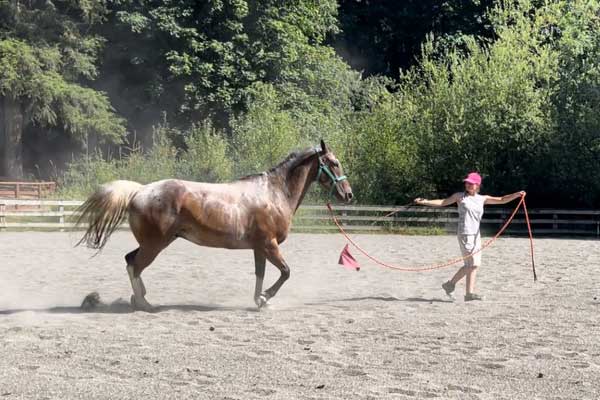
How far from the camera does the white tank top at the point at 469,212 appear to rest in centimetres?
1228

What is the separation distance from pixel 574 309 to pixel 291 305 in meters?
3.55

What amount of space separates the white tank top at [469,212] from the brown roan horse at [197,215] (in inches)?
87.9

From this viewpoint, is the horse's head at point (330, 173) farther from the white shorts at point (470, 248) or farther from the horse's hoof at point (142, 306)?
the horse's hoof at point (142, 306)

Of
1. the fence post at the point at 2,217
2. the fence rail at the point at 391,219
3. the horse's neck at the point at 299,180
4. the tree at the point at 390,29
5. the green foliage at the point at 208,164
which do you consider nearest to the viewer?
the horse's neck at the point at 299,180

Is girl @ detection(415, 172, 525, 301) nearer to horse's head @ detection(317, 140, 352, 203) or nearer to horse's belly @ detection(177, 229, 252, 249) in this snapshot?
horse's head @ detection(317, 140, 352, 203)

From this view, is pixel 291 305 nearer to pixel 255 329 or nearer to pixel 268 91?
pixel 255 329

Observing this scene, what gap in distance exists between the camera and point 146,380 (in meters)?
7.31

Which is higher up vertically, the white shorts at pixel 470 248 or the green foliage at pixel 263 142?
the green foliage at pixel 263 142

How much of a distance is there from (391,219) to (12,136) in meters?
21.4

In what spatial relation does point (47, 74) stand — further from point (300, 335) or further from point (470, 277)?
point (300, 335)

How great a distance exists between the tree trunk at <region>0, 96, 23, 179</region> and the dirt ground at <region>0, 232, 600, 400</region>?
27.8 meters

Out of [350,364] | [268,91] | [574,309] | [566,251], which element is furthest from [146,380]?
[268,91]

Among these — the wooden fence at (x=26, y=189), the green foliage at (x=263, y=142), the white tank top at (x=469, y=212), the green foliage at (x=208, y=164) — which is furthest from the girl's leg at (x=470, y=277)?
the wooden fence at (x=26, y=189)

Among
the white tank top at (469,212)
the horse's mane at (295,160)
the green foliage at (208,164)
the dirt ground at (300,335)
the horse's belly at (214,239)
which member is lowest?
the dirt ground at (300,335)
